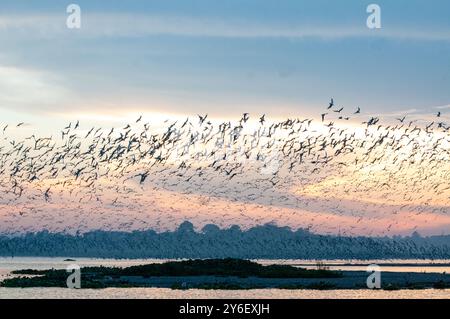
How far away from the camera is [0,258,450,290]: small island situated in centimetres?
11225

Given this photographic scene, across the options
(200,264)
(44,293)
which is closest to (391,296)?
(44,293)

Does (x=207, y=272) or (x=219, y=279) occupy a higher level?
(x=207, y=272)

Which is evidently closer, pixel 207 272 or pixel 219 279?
pixel 219 279

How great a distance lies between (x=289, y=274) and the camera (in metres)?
138

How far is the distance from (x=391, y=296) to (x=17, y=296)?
38.8 meters

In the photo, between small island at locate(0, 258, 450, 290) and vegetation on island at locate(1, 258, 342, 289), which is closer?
small island at locate(0, 258, 450, 290)

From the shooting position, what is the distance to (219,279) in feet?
426

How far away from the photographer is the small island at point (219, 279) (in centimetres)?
11225

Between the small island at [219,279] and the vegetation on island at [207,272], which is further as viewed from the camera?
the vegetation on island at [207,272]
